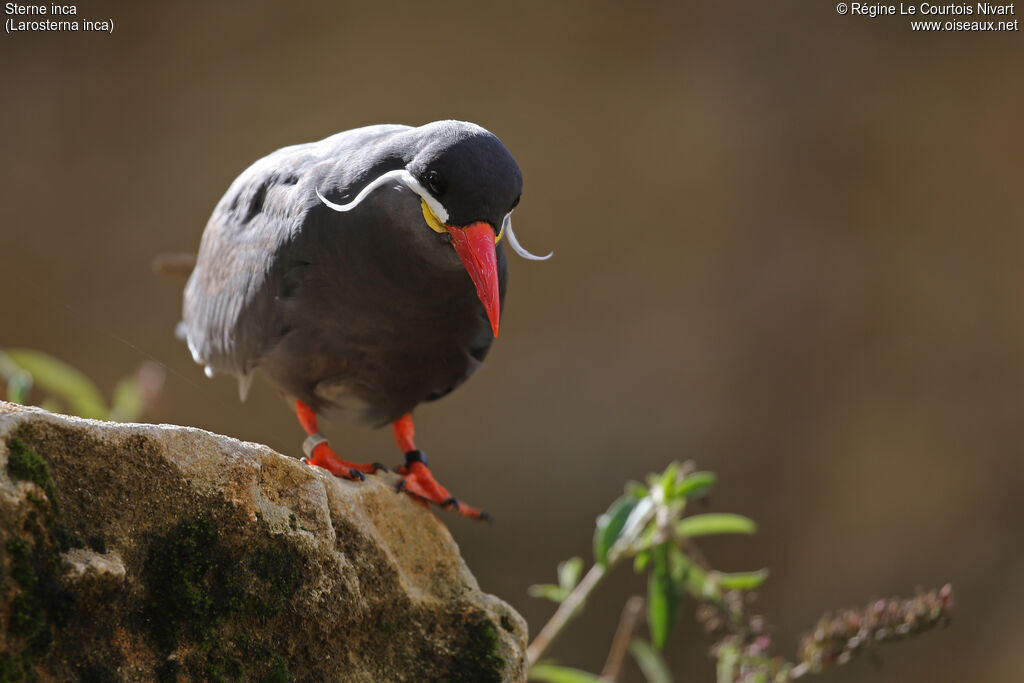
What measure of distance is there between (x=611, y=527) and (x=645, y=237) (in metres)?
5.28

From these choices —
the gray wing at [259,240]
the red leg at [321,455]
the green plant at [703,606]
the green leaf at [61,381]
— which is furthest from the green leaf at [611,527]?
the green leaf at [61,381]

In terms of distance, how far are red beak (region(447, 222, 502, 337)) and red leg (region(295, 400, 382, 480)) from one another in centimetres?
57

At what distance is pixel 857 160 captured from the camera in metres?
7.88

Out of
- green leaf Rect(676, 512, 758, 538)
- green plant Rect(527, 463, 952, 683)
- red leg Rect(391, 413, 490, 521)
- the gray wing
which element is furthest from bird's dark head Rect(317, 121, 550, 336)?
green leaf Rect(676, 512, 758, 538)

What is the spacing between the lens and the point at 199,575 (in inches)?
70.8

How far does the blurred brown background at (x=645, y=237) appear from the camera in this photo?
25.2 feet

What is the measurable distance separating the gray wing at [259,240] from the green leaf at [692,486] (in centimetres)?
132

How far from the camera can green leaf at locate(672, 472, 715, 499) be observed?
312 centimetres

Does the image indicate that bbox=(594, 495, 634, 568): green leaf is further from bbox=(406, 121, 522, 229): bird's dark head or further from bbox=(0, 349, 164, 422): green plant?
bbox=(0, 349, 164, 422): green plant

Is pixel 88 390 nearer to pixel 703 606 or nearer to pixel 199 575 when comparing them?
pixel 199 575

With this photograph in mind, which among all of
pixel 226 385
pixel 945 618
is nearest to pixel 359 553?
pixel 945 618

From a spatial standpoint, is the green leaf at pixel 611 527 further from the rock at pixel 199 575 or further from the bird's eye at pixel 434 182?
the bird's eye at pixel 434 182

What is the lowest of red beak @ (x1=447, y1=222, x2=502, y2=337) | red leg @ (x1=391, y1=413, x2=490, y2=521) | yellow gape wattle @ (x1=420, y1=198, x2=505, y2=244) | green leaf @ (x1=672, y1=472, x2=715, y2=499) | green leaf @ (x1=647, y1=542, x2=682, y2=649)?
green leaf @ (x1=647, y1=542, x2=682, y2=649)

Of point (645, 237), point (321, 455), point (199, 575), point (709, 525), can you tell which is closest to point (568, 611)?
point (709, 525)
